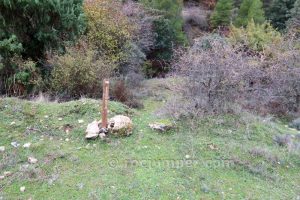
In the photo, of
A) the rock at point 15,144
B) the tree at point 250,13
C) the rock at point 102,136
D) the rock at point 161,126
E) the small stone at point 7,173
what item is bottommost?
the small stone at point 7,173

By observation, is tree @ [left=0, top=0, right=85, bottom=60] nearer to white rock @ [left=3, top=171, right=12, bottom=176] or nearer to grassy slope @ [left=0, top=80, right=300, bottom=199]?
grassy slope @ [left=0, top=80, right=300, bottom=199]

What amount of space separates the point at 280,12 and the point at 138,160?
18480mm

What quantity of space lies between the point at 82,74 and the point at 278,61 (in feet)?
19.4

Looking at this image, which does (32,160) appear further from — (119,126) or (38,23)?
(38,23)

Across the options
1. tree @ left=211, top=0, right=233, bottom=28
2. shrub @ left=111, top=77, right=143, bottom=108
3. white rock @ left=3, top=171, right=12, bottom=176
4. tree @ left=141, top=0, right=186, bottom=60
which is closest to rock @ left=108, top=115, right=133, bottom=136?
white rock @ left=3, top=171, right=12, bottom=176

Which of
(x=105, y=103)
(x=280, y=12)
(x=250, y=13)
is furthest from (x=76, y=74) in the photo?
(x=280, y=12)

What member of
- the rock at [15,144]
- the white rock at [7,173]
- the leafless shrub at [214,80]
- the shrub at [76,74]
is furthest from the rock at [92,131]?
the shrub at [76,74]

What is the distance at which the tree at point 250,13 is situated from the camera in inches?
742

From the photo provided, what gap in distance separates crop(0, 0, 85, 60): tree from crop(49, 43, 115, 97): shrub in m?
0.79

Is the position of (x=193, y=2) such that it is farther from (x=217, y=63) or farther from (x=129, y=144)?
(x=129, y=144)

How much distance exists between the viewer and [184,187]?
4.91 metres

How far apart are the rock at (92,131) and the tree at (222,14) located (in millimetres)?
16405

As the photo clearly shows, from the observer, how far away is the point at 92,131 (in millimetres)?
5773

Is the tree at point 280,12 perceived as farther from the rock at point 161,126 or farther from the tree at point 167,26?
the rock at point 161,126
